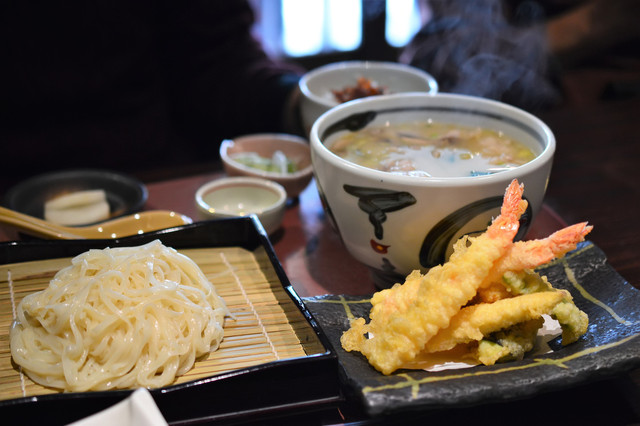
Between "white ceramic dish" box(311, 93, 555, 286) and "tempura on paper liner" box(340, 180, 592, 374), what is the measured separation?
12cm

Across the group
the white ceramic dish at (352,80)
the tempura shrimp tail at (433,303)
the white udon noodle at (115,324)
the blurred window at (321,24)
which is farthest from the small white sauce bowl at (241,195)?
the blurred window at (321,24)

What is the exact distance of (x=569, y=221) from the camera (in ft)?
6.40

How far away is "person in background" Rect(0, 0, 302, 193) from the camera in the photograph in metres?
2.87

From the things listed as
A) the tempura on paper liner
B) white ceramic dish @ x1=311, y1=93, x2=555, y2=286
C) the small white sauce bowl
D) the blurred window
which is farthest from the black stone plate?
the blurred window

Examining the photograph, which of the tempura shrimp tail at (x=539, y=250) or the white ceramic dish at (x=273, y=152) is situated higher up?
the tempura shrimp tail at (x=539, y=250)

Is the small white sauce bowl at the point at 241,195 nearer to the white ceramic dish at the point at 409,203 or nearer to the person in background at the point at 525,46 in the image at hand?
the white ceramic dish at the point at 409,203

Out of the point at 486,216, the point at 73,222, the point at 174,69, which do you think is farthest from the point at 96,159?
the point at 486,216

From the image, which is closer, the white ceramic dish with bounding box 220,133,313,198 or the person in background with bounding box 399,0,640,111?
the white ceramic dish with bounding box 220,133,313,198

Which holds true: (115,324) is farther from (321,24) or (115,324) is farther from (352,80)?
(321,24)

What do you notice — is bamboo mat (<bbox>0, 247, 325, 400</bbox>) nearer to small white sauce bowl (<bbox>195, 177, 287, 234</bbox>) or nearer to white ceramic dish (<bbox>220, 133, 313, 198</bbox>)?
small white sauce bowl (<bbox>195, 177, 287, 234</bbox>)

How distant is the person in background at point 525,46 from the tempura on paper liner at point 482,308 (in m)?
1.32

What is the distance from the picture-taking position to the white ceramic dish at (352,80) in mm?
2221

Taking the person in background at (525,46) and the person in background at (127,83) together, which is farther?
the person in background at (127,83)

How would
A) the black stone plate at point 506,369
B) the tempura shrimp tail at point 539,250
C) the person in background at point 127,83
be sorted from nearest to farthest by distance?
the black stone plate at point 506,369, the tempura shrimp tail at point 539,250, the person in background at point 127,83
